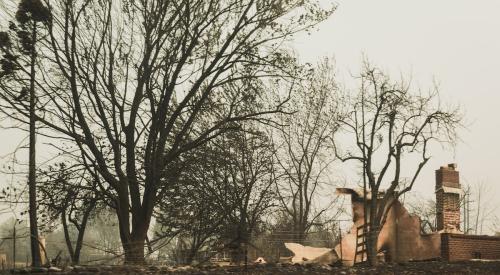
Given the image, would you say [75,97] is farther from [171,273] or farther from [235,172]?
[235,172]

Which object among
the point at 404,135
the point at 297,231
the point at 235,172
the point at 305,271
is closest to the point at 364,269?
the point at 305,271

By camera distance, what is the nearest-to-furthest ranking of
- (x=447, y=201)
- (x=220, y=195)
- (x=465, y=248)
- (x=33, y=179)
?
(x=33, y=179) < (x=465, y=248) < (x=447, y=201) < (x=220, y=195)

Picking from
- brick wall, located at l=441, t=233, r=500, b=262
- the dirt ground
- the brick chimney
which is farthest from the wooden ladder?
the dirt ground

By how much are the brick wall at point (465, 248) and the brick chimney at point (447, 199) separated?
43.7 inches

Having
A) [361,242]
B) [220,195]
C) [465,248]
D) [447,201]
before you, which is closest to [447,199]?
[447,201]

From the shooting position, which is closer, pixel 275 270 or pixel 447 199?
pixel 275 270

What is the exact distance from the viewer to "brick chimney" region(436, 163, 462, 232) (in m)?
22.7

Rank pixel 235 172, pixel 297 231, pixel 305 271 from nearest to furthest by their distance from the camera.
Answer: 1. pixel 305 271
2. pixel 235 172
3. pixel 297 231

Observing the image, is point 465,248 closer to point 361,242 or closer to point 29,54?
point 361,242

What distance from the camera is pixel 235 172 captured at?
1169 inches

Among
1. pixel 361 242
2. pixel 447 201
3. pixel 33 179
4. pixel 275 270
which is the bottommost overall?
pixel 361 242

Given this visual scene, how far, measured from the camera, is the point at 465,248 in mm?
21312

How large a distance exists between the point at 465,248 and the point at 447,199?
2.30 meters

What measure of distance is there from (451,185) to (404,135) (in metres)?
3.40
